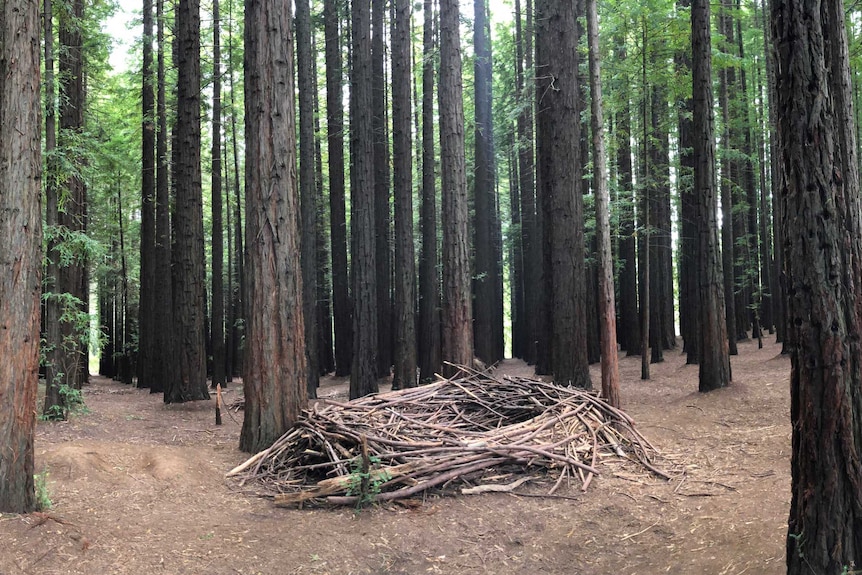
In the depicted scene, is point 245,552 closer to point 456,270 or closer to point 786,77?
point 786,77

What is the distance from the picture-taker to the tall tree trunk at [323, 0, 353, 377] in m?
18.2

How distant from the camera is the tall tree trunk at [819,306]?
3.53m

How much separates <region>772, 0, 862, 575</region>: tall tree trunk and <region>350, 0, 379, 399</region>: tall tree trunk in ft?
34.7

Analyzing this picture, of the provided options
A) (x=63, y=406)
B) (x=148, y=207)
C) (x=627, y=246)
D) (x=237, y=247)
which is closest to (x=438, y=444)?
(x=63, y=406)

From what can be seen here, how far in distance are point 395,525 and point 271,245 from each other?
13.8 feet

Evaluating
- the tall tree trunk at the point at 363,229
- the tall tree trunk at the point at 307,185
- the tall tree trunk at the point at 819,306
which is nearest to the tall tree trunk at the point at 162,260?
the tall tree trunk at the point at 307,185

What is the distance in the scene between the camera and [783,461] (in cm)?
757

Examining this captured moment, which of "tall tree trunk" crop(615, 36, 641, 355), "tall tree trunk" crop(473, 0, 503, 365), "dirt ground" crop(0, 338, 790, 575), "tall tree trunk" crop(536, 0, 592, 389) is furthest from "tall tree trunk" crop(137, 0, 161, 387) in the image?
"tall tree trunk" crop(615, 36, 641, 355)

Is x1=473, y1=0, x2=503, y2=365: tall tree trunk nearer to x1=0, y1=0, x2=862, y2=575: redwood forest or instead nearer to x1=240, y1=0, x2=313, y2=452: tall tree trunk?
x1=0, y1=0, x2=862, y2=575: redwood forest

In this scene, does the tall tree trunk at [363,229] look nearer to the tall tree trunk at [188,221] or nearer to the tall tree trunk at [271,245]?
the tall tree trunk at [188,221]

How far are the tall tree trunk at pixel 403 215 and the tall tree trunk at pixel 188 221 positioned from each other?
4.74 metres

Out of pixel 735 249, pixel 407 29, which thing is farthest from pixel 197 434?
pixel 735 249

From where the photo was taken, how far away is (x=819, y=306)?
3.54 metres

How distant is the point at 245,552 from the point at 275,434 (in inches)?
116
